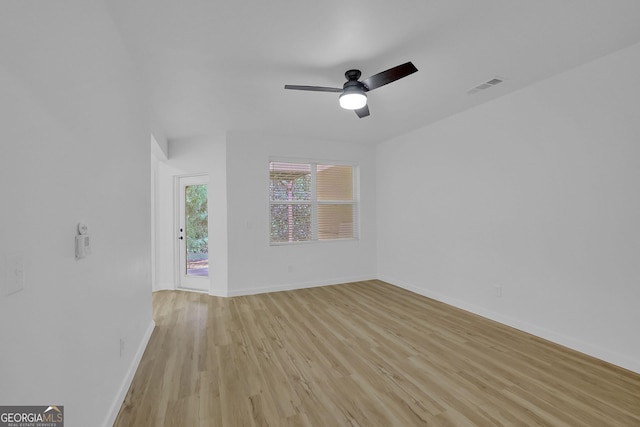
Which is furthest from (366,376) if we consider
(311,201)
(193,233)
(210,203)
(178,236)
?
(178,236)

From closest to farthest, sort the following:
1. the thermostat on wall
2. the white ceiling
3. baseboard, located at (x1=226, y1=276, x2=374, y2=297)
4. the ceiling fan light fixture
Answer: the thermostat on wall → the white ceiling → the ceiling fan light fixture → baseboard, located at (x1=226, y1=276, x2=374, y2=297)

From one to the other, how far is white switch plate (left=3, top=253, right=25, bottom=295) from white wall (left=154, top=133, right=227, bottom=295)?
11.8ft

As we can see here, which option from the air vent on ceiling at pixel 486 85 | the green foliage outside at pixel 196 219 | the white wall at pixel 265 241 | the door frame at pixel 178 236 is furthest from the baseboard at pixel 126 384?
the air vent on ceiling at pixel 486 85

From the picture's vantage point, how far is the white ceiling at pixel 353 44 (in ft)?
6.15

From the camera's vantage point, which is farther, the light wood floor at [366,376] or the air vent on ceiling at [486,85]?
the air vent on ceiling at [486,85]

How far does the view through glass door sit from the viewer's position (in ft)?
15.7

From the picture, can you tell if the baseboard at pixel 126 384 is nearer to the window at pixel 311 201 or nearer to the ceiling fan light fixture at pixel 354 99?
the window at pixel 311 201

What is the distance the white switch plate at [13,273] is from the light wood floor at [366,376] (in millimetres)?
A: 1370

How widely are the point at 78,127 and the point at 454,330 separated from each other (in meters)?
3.56

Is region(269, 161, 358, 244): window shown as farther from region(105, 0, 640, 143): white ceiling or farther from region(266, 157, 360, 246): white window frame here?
region(105, 0, 640, 143): white ceiling

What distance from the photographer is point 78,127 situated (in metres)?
1.37

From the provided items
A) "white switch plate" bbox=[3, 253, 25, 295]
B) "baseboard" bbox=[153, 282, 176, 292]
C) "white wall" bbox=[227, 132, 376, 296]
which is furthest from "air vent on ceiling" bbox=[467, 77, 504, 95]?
"baseboard" bbox=[153, 282, 176, 292]

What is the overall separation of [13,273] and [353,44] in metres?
2.36

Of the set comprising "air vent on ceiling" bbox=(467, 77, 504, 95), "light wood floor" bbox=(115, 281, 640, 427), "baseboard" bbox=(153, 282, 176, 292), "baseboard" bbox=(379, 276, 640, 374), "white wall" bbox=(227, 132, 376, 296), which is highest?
"air vent on ceiling" bbox=(467, 77, 504, 95)
